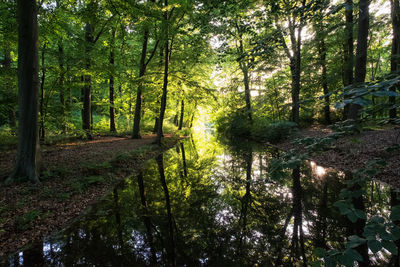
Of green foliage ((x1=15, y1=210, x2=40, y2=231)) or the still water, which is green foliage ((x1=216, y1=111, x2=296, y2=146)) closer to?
the still water

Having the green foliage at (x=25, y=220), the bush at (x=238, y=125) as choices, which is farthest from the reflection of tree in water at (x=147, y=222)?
the bush at (x=238, y=125)

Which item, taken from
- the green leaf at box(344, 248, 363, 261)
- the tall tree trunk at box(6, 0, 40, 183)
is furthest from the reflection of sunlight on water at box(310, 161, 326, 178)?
the tall tree trunk at box(6, 0, 40, 183)

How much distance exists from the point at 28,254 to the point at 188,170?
20.6 ft

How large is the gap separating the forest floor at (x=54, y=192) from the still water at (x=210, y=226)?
0.43m

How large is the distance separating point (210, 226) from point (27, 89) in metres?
6.69

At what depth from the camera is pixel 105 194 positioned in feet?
20.5

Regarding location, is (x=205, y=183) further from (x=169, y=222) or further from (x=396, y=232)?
(x=396, y=232)

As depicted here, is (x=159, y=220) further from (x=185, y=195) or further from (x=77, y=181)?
(x=77, y=181)

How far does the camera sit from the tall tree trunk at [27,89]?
5.94m

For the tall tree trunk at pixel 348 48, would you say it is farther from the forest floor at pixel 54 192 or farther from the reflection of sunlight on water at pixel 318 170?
the forest floor at pixel 54 192

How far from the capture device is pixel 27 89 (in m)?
6.04

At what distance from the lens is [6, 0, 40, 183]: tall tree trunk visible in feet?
19.5

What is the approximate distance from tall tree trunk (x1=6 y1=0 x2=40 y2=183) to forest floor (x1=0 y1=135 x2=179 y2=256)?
556 millimetres

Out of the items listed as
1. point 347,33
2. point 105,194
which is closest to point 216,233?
point 105,194
